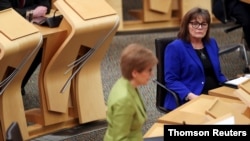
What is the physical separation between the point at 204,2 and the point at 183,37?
15.8 ft

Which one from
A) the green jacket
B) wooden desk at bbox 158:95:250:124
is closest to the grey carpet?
wooden desk at bbox 158:95:250:124

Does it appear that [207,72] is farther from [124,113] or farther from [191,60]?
[124,113]

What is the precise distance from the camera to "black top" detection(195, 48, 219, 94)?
4082 mm

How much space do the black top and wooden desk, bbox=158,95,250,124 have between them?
2.07 ft

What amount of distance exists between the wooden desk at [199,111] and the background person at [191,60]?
0.54 meters

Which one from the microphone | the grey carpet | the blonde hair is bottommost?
the grey carpet

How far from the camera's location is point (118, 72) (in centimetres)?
677

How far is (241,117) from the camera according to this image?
301 cm

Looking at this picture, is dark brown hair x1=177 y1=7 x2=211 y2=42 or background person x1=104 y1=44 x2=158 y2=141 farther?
dark brown hair x1=177 y1=7 x2=211 y2=42

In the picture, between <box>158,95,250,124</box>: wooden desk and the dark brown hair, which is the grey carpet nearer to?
the dark brown hair

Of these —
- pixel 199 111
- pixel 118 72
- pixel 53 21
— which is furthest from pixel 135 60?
pixel 118 72

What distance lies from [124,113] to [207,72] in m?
1.56

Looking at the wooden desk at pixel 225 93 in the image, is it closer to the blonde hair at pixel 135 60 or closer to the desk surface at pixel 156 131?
the desk surface at pixel 156 131

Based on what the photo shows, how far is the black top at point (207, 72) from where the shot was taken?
13.4 feet
